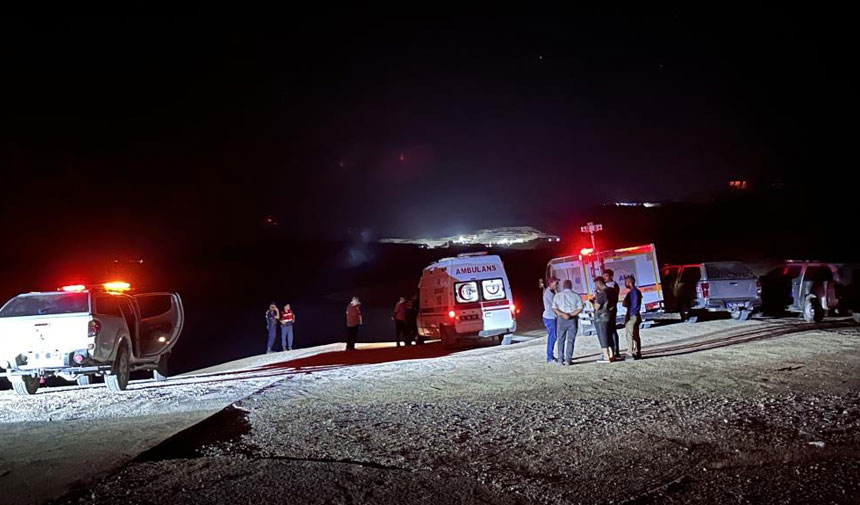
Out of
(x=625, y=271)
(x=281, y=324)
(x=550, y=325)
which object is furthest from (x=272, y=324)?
(x=550, y=325)

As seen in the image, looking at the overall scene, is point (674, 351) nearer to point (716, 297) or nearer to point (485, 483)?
point (716, 297)

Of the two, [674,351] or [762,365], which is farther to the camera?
[674,351]

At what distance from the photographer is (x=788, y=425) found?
585cm

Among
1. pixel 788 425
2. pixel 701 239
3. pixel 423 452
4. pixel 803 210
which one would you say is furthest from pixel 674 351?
pixel 803 210

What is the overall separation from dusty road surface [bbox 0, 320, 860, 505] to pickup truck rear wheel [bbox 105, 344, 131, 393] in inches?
28.3

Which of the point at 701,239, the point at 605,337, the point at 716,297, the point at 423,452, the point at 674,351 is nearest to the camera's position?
the point at 423,452

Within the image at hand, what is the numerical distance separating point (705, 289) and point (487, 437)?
15.0 metres

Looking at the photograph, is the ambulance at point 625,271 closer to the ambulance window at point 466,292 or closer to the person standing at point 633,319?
the ambulance window at point 466,292

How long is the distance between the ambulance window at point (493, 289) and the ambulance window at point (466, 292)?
0.88 ft

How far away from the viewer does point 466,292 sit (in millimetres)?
17141

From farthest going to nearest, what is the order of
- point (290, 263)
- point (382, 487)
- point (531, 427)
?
point (290, 263) → point (531, 427) → point (382, 487)

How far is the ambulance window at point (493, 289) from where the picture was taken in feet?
56.6

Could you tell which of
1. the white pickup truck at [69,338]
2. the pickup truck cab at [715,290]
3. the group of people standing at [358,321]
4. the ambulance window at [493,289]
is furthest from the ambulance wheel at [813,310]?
the white pickup truck at [69,338]

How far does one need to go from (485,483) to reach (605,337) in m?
7.07
